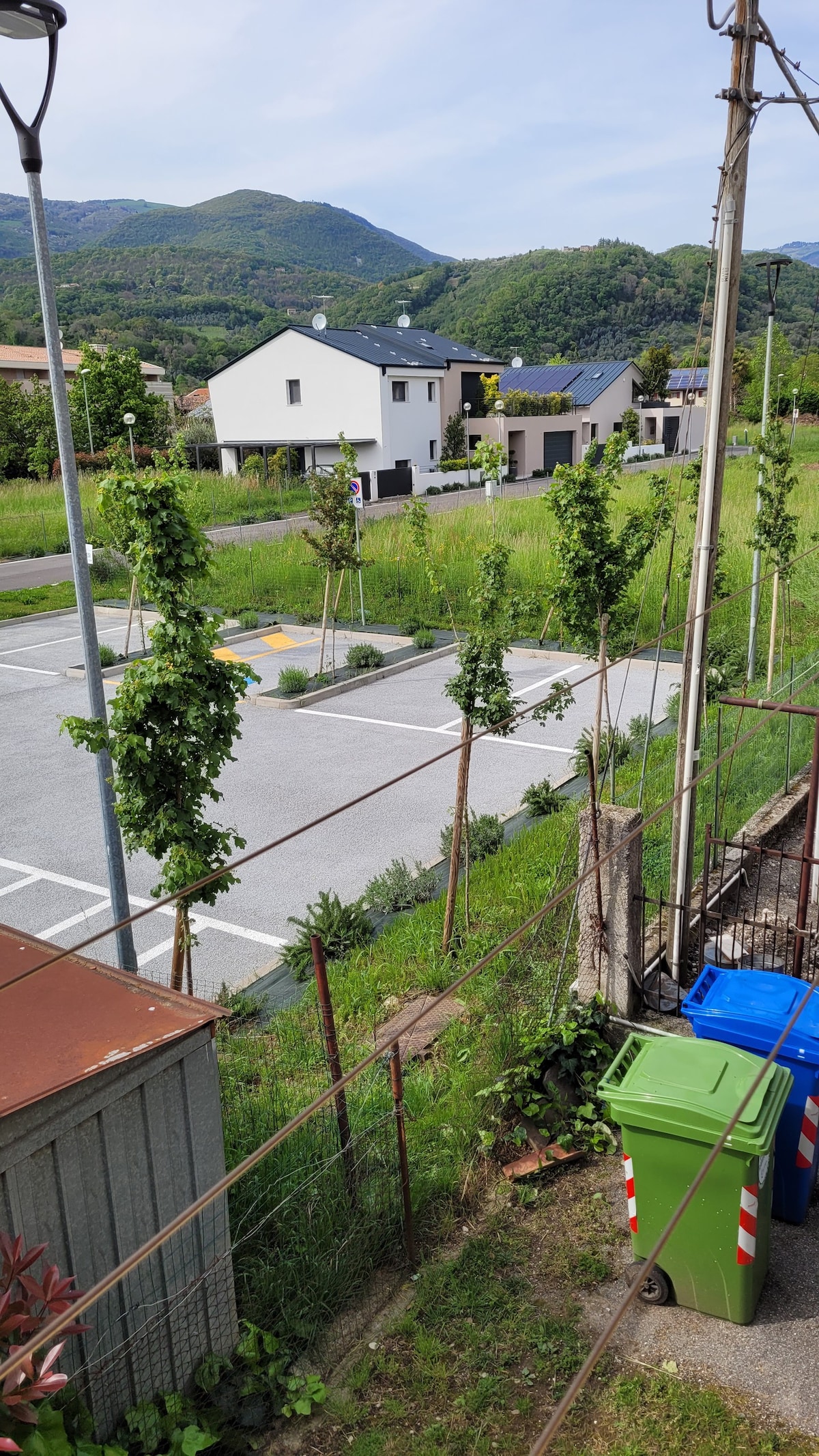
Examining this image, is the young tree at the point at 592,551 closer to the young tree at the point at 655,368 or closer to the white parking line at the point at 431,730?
the white parking line at the point at 431,730

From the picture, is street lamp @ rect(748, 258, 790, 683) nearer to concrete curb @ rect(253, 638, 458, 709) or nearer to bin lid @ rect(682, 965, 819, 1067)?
concrete curb @ rect(253, 638, 458, 709)

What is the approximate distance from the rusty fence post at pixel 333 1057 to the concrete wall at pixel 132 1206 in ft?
2.03

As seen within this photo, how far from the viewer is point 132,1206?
13.2ft

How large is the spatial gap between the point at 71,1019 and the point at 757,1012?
Answer: 336cm

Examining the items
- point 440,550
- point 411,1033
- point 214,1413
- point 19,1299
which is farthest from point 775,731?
point 440,550

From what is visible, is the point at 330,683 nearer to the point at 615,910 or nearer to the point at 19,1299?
the point at 615,910

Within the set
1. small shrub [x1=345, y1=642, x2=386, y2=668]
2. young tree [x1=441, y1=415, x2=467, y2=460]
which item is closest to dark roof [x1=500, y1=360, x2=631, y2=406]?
young tree [x1=441, y1=415, x2=467, y2=460]

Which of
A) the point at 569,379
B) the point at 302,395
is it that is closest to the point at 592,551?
the point at 302,395

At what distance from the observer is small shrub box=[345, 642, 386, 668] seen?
18719mm

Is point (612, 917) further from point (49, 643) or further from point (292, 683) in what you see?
point (49, 643)

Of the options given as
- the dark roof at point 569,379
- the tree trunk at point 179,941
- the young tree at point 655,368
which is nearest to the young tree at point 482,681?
the tree trunk at point 179,941

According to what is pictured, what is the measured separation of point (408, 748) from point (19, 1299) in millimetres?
11285

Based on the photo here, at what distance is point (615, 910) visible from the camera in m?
6.38

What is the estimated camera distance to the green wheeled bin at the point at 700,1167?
14.4ft
